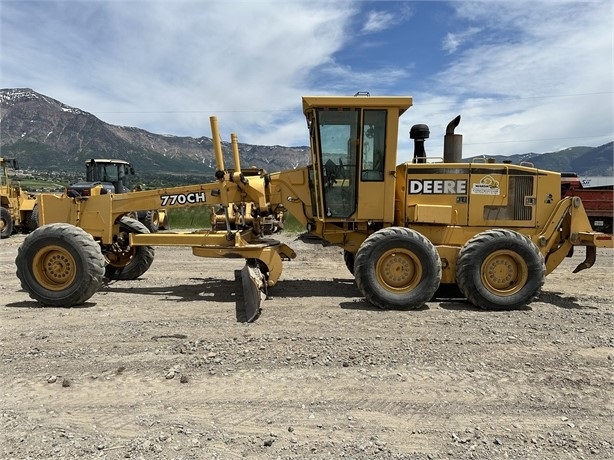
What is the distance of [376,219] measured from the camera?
7.12 metres

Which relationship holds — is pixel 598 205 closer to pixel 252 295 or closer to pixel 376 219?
pixel 376 219

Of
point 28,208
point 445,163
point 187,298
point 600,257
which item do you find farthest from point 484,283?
point 28,208

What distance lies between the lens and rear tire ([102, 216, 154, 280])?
839 centimetres

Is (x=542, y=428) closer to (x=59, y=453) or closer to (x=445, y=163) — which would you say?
(x=59, y=453)

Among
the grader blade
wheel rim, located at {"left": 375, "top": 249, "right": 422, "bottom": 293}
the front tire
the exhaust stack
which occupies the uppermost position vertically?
the exhaust stack

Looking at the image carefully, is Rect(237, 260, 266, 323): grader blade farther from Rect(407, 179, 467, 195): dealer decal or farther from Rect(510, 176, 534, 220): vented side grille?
Rect(510, 176, 534, 220): vented side grille

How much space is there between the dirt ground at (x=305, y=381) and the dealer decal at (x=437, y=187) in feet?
5.62

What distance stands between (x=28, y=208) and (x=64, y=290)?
13967mm

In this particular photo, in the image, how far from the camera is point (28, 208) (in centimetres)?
1822

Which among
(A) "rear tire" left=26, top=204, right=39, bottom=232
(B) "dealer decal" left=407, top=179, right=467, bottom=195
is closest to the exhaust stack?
(B) "dealer decal" left=407, top=179, right=467, bottom=195

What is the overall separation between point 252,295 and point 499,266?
11.4 ft

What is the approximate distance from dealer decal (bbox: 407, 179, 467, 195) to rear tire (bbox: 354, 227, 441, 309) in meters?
0.99

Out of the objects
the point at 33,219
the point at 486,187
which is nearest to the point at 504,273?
the point at 486,187

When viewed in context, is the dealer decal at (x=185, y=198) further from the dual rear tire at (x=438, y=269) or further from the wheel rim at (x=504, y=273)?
the wheel rim at (x=504, y=273)
